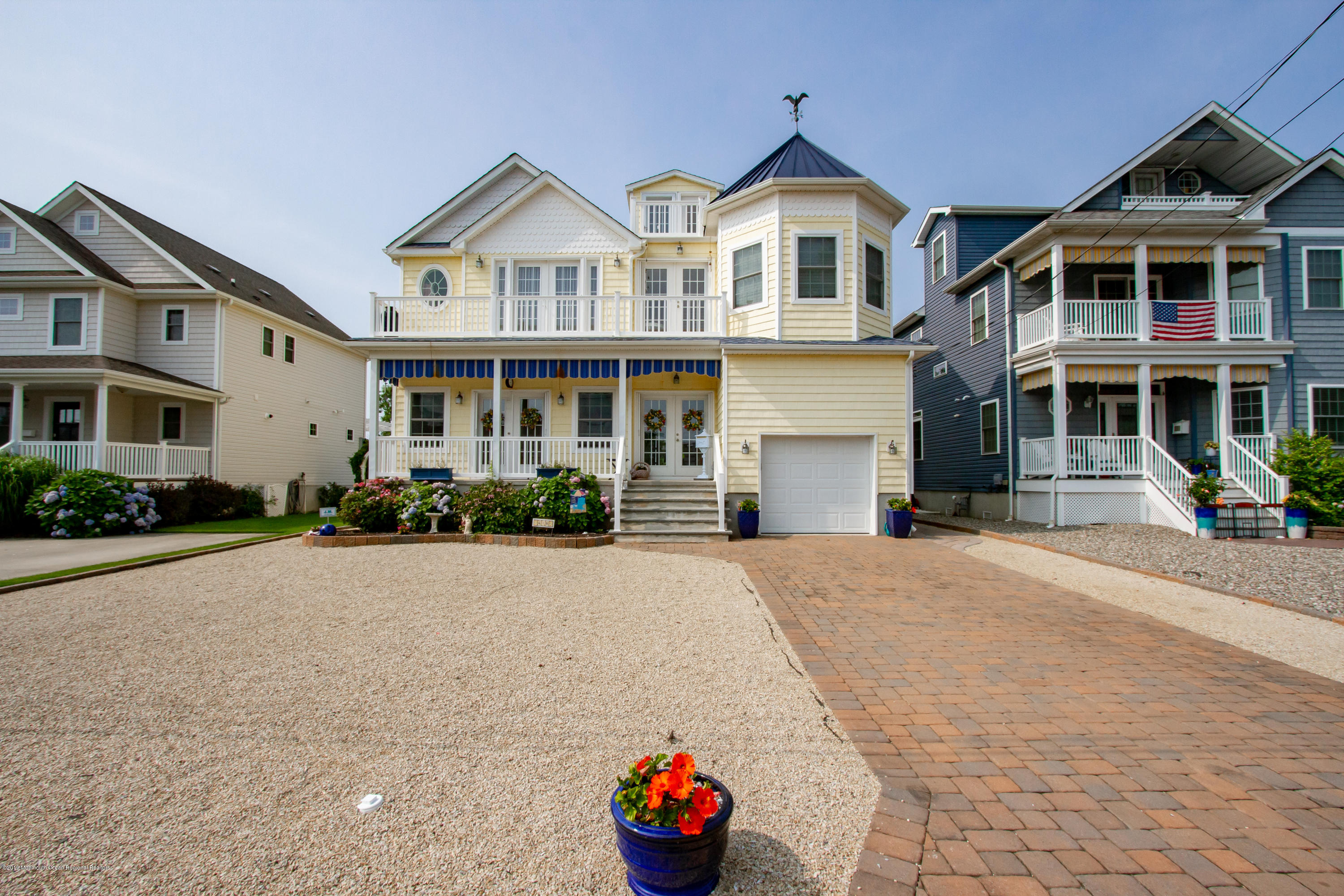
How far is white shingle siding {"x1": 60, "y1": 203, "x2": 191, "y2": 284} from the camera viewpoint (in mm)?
17344

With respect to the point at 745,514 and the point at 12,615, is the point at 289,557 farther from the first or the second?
the point at 745,514

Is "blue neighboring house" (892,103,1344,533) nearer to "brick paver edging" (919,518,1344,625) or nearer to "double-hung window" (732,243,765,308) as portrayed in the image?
"brick paver edging" (919,518,1344,625)

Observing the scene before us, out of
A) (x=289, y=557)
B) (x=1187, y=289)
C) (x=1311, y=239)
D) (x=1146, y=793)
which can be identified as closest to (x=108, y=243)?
(x=289, y=557)

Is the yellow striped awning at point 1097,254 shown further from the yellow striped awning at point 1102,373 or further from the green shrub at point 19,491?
the green shrub at point 19,491

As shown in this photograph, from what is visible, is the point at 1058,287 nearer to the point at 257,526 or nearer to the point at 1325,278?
the point at 1325,278

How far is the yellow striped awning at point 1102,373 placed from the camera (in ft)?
45.4

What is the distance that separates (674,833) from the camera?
2080mm

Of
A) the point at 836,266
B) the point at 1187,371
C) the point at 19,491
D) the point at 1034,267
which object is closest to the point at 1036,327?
the point at 1034,267

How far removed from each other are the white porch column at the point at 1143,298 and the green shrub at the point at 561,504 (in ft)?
43.4

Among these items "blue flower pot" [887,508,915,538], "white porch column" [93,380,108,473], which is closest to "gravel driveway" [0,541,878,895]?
"blue flower pot" [887,508,915,538]

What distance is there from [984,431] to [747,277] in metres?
8.80

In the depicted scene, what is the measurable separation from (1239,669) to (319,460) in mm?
24994

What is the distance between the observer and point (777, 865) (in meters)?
2.36

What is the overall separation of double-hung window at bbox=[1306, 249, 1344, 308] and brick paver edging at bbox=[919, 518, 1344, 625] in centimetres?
1046
